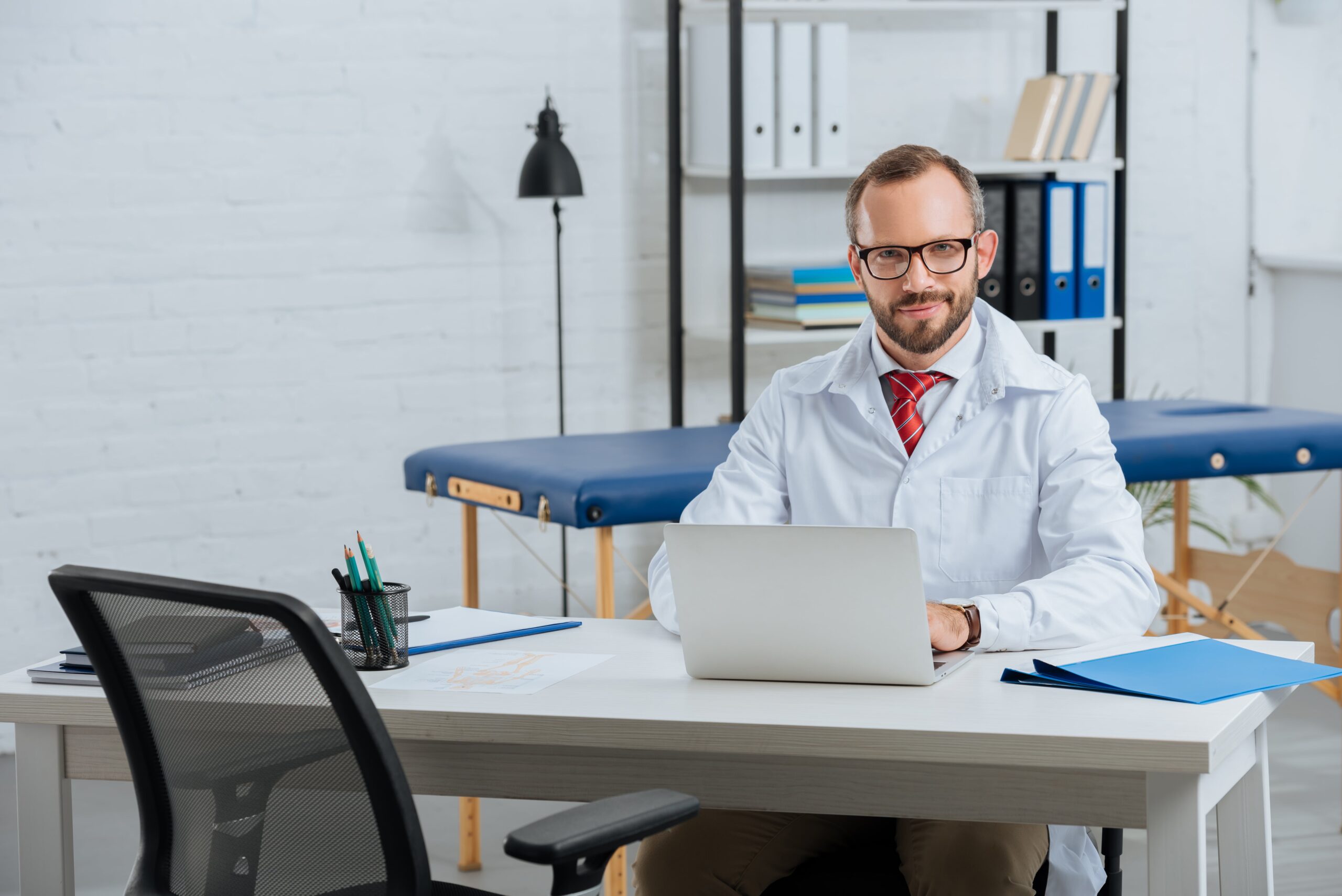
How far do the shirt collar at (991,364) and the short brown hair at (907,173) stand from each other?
125 millimetres

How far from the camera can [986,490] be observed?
6.06 feet

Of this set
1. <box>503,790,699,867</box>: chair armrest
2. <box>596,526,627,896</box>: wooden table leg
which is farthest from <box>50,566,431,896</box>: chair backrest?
<box>596,526,627,896</box>: wooden table leg

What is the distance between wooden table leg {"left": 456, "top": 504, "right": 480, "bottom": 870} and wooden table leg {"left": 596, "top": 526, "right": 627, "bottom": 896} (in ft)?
1.07

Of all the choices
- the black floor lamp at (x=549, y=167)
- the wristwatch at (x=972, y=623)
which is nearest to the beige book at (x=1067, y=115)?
the black floor lamp at (x=549, y=167)

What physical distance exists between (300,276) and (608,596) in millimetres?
1352

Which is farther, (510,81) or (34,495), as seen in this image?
(510,81)

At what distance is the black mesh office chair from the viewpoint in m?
1.16

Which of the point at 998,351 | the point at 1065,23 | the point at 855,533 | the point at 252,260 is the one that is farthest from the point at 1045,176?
the point at 855,533

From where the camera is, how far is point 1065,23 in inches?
161

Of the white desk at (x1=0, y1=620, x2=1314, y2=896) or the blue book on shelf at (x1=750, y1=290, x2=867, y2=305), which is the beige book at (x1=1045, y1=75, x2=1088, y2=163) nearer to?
the blue book on shelf at (x1=750, y1=290, x2=867, y2=305)

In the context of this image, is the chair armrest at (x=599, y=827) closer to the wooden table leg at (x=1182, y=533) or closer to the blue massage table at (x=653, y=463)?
the blue massage table at (x=653, y=463)

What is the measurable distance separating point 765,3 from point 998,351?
1771mm

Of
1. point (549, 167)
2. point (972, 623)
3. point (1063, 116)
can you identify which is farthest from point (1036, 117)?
point (972, 623)

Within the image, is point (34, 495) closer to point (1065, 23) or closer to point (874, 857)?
point (874, 857)
